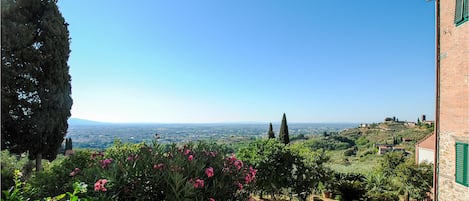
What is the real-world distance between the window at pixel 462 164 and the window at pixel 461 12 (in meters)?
2.36

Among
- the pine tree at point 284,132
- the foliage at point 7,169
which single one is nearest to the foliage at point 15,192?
the foliage at point 7,169

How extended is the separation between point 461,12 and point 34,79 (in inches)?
431

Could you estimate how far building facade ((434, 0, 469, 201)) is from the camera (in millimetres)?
4484

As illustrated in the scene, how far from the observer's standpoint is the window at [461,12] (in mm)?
4402

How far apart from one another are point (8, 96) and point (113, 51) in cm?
327

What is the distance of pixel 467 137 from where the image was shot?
4430mm

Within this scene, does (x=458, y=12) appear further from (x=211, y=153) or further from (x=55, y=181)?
(x=55, y=181)

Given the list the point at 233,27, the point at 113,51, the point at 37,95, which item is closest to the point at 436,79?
the point at 233,27

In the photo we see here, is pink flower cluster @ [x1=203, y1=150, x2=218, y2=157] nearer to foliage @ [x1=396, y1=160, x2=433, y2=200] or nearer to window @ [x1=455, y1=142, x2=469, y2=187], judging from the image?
window @ [x1=455, y1=142, x2=469, y2=187]

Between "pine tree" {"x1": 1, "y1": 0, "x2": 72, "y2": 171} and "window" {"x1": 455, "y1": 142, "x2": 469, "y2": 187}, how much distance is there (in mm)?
10403

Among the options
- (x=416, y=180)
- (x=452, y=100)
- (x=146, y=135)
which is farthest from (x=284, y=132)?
(x=146, y=135)

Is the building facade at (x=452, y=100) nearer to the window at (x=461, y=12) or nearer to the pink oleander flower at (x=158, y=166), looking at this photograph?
the window at (x=461, y=12)

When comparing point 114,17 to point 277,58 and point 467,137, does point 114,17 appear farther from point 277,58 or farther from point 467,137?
point 277,58

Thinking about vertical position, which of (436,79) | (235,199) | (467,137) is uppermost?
(436,79)
